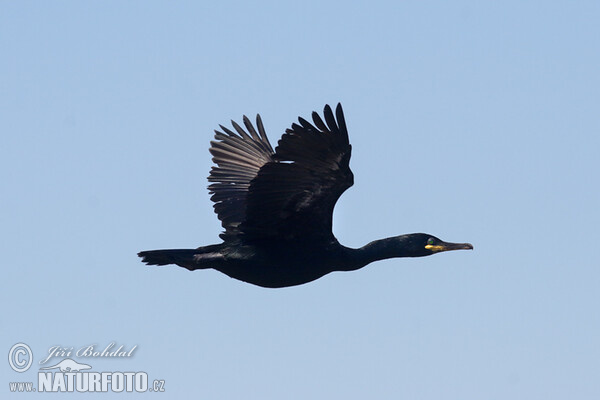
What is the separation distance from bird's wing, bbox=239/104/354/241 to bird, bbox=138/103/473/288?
0.04 ft

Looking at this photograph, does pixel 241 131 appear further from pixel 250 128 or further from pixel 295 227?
pixel 295 227

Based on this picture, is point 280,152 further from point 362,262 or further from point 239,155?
point 239,155

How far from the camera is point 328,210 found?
13500mm

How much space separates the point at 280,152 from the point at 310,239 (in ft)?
5.34

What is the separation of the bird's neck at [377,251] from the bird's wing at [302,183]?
637mm

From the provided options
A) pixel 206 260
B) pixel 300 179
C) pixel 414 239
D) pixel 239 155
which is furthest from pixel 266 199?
pixel 239 155

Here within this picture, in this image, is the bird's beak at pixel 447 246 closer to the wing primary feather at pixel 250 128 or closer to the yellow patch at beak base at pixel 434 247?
the yellow patch at beak base at pixel 434 247

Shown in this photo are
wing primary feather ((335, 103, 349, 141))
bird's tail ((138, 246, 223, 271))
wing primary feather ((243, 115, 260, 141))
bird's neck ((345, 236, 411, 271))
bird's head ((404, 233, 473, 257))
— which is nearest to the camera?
wing primary feather ((335, 103, 349, 141))

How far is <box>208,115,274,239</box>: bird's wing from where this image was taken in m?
15.8

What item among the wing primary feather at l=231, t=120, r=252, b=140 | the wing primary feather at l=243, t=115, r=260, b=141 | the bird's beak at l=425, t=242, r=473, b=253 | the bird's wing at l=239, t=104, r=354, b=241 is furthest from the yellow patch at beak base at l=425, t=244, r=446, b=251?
the wing primary feather at l=231, t=120, r=252, b=140

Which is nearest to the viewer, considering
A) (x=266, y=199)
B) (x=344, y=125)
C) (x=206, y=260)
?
(x=344, y=125)

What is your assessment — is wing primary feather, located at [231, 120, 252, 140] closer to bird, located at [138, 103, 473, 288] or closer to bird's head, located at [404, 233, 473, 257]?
bird, located at [138, 103, 473, 288]

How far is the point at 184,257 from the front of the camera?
14.1 meters

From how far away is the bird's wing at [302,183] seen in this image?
12477 millimetres
